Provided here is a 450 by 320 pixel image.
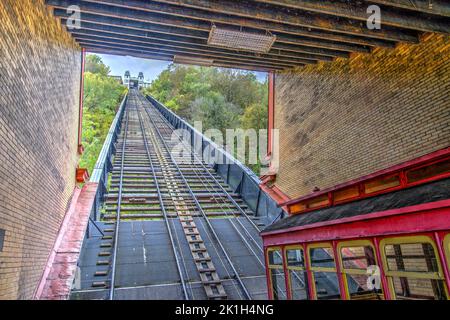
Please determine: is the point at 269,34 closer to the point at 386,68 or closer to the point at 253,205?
the point at 386,68

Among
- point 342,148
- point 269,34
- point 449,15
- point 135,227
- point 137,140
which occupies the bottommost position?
point 135,227

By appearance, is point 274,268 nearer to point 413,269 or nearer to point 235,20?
point 413,269

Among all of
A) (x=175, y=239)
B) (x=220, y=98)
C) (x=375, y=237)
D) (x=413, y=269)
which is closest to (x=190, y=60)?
(x=175, y=239)

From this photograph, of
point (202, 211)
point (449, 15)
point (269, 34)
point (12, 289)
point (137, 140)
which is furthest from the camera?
point (137, 140)

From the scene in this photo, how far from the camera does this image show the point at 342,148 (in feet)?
28.7

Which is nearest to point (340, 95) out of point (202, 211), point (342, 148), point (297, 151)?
point (342, 148)

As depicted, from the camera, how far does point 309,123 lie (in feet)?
34.1

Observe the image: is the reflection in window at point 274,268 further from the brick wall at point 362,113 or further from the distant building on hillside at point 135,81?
the distant building on hillside at point 135,81

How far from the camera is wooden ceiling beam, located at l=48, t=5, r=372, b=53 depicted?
255 inches

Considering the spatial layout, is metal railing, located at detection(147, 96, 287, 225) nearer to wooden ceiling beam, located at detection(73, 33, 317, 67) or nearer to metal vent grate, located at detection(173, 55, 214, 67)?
wooden ceiling beam, located at detection(73, 33, 317, 67)

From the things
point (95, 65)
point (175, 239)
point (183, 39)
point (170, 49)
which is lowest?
point (175, 239)

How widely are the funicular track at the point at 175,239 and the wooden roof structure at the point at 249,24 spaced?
452 centimetres

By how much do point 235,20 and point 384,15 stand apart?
106 inches
